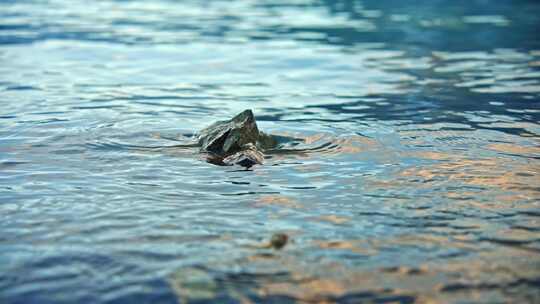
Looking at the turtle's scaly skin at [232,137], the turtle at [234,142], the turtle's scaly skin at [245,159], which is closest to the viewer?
the turtle's scaly skin at [245,159]

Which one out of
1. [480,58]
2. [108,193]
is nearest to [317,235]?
[108,193]

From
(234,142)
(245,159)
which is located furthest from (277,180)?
(234,142)

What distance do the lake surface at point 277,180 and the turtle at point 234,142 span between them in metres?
0.18

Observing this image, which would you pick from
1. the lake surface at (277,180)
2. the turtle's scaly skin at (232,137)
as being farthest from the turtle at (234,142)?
the lake surface at (277,180)

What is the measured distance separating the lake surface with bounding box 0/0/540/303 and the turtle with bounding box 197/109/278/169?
18cm

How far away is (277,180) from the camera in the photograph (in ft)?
19.3

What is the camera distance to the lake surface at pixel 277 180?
13.3ft

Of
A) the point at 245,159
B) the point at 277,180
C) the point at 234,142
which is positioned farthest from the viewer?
the point at 234,142

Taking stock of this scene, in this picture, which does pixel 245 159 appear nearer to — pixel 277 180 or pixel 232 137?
pixel 232 137

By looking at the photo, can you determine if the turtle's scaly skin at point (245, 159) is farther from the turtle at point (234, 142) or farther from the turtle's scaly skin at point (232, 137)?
the turtle's scaly skin at point (232, 137)

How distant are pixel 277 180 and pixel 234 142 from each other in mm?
955

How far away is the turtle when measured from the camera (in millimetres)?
6491

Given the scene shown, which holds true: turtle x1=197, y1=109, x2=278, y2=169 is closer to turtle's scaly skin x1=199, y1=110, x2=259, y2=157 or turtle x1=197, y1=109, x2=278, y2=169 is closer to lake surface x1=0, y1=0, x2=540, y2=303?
turtle's scaly skin x1=199, y1=110, x2=259, y2=157

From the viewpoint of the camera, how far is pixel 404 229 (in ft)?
15.5
